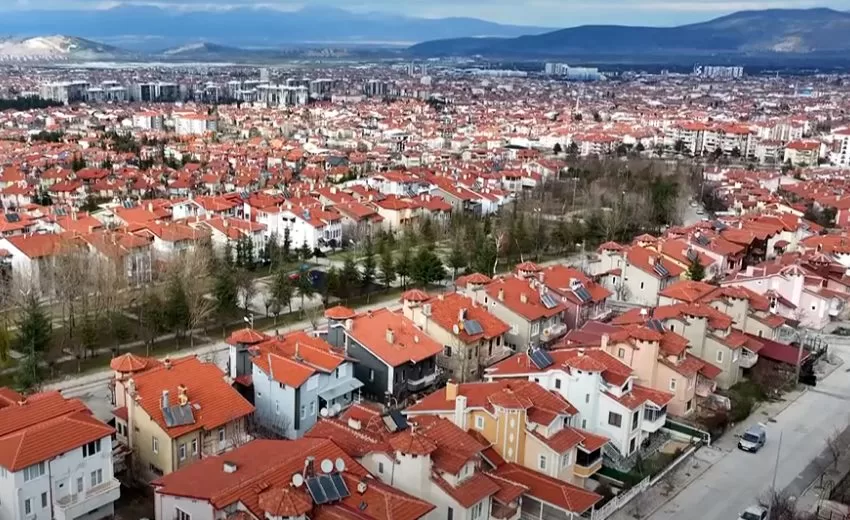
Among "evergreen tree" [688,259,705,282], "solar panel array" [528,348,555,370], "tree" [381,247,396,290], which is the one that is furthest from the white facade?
"evergreen tree" [688,259,705,282]

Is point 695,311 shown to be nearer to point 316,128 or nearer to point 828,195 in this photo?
point 828,195

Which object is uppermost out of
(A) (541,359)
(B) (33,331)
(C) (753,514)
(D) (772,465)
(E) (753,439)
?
(A) (541,359)

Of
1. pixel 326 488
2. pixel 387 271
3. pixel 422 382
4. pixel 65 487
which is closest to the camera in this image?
pixel 326 488

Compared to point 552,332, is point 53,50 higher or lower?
higher

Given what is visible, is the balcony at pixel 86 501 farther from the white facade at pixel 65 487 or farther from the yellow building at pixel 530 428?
the yellow building at pixel 530 428

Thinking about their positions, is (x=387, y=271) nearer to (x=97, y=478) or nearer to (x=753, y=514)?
(x=97, y=478)

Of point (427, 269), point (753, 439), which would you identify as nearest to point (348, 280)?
point (427, 269)

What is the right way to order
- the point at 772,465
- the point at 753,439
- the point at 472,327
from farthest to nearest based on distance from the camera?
the point at 472,327
the point at 753,439
the point at 772,465
